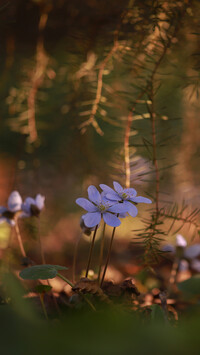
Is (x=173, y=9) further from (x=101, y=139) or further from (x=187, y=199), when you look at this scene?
(x=101, y=139)

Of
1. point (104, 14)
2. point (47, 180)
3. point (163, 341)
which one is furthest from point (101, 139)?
point (163, 341)

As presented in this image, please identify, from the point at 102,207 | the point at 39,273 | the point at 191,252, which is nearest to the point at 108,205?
the point at 102,207

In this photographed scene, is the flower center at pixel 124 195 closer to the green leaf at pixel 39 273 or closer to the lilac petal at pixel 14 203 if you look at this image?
the green leaf at pixel 39 273

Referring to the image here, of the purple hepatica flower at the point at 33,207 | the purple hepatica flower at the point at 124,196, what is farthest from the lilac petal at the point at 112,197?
the purple hepatica flower at the point at 33,207

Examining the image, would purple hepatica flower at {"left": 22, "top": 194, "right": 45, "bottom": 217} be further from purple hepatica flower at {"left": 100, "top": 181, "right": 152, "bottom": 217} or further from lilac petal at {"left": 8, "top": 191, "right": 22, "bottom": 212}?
purple hepatica flower at {"left": 100, "top": 181, "right": 152, "bottom": 217}

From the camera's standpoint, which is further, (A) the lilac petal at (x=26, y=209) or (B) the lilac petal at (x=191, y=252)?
(B) the lilac petal at (x=191, y=252)

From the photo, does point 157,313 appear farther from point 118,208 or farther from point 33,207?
point 33,207

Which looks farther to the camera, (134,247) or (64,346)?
(134,247)
